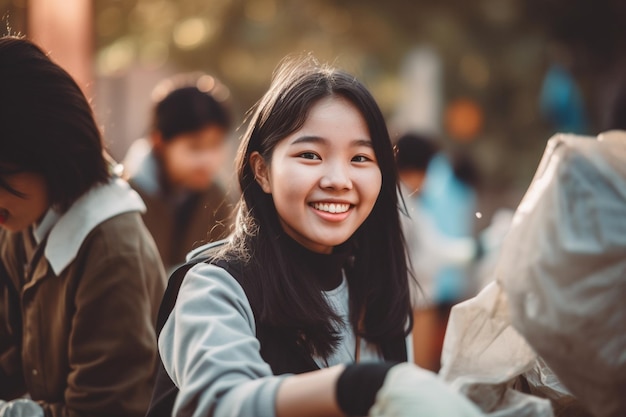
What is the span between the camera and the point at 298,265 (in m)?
2.23

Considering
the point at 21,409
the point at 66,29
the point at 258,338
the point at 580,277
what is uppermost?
the point at 66,29

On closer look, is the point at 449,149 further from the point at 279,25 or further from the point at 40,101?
the point at 40,101

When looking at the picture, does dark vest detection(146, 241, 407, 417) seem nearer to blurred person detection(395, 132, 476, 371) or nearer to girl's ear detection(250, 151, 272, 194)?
girl's ear detection(250, 151, 272, 194)

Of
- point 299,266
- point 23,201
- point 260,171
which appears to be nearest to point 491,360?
point 299,266

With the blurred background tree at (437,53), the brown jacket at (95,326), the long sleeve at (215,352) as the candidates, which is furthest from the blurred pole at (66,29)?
the blurred background tree at (437,53)

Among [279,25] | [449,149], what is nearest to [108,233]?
[279,25]

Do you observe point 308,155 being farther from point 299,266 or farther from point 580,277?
point 580,277

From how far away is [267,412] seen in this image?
5.49 ft

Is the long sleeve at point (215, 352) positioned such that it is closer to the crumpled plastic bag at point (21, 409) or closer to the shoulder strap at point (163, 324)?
the shoulder strap at point (163, 324)

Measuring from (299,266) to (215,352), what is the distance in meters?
0.49

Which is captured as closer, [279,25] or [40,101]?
[40,101]

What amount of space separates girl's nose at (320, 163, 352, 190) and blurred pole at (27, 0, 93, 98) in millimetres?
2771

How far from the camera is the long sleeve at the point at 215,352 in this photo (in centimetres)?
172

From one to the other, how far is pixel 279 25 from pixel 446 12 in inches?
99.0
